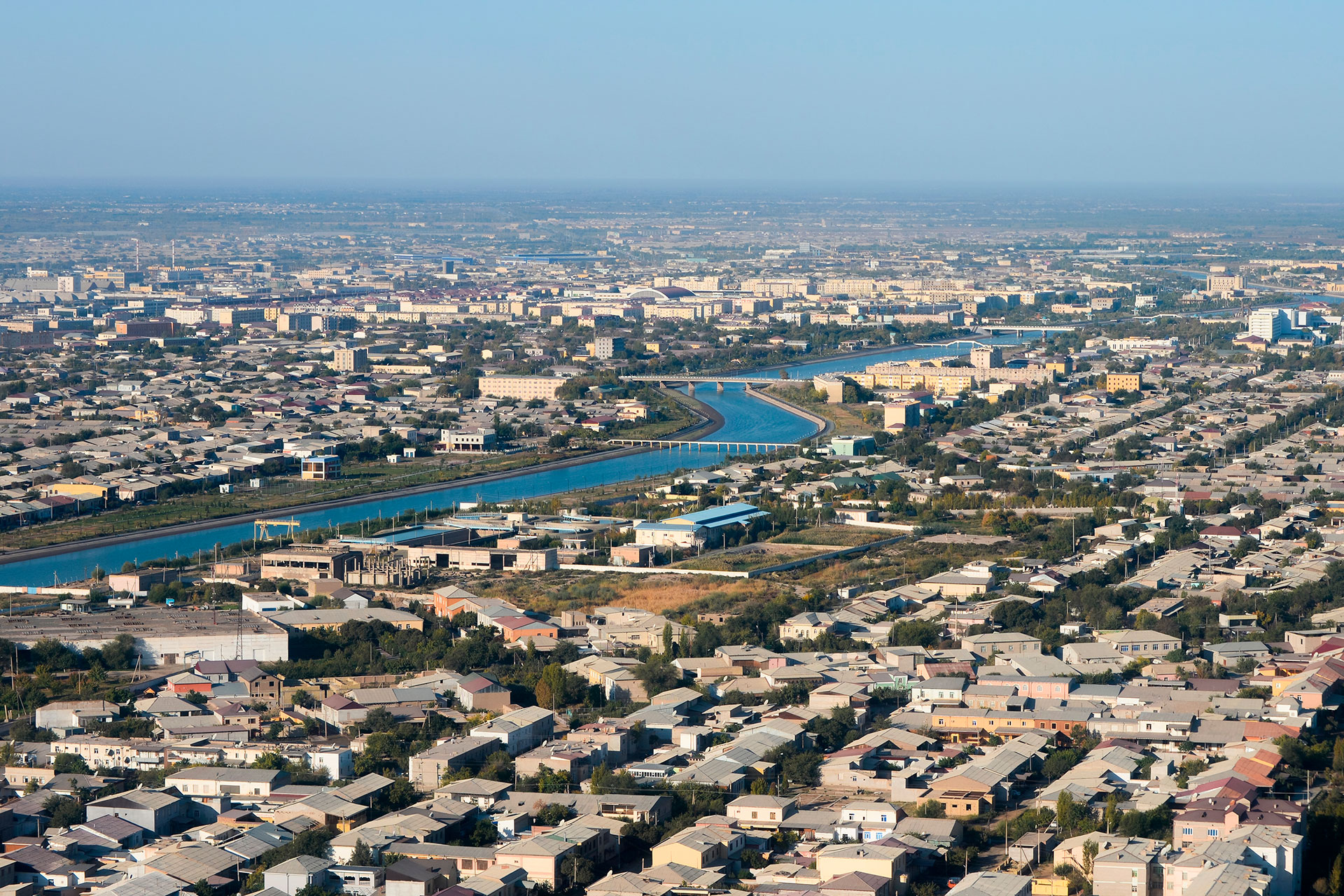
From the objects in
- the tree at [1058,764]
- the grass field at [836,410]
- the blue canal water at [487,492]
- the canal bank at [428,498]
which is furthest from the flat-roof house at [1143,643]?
the grass field at [836,410]

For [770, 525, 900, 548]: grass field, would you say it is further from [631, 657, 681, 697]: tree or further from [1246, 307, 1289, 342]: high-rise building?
[1246, 307, 1289, 342]: high-rise building

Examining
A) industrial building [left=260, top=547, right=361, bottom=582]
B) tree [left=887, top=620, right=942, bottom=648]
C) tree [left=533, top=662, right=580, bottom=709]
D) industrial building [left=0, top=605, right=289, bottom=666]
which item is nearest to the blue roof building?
industrial building [left=260, top=547, right=361, bottom=582]

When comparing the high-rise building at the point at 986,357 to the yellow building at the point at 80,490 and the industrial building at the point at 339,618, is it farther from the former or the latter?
the industrial building at the point at 339,618

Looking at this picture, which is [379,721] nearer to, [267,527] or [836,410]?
[267,527]

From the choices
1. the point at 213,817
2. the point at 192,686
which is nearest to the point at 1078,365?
the point at 192,686

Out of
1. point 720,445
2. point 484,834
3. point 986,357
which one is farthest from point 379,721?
point 986,357

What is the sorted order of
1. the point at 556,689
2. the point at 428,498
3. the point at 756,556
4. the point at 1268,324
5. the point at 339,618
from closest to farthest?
the point at 556,689, the point at 339,618, the point at 756,556, the point at 428,498, the point at 1268,324

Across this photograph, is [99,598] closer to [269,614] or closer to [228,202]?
[269,614]
